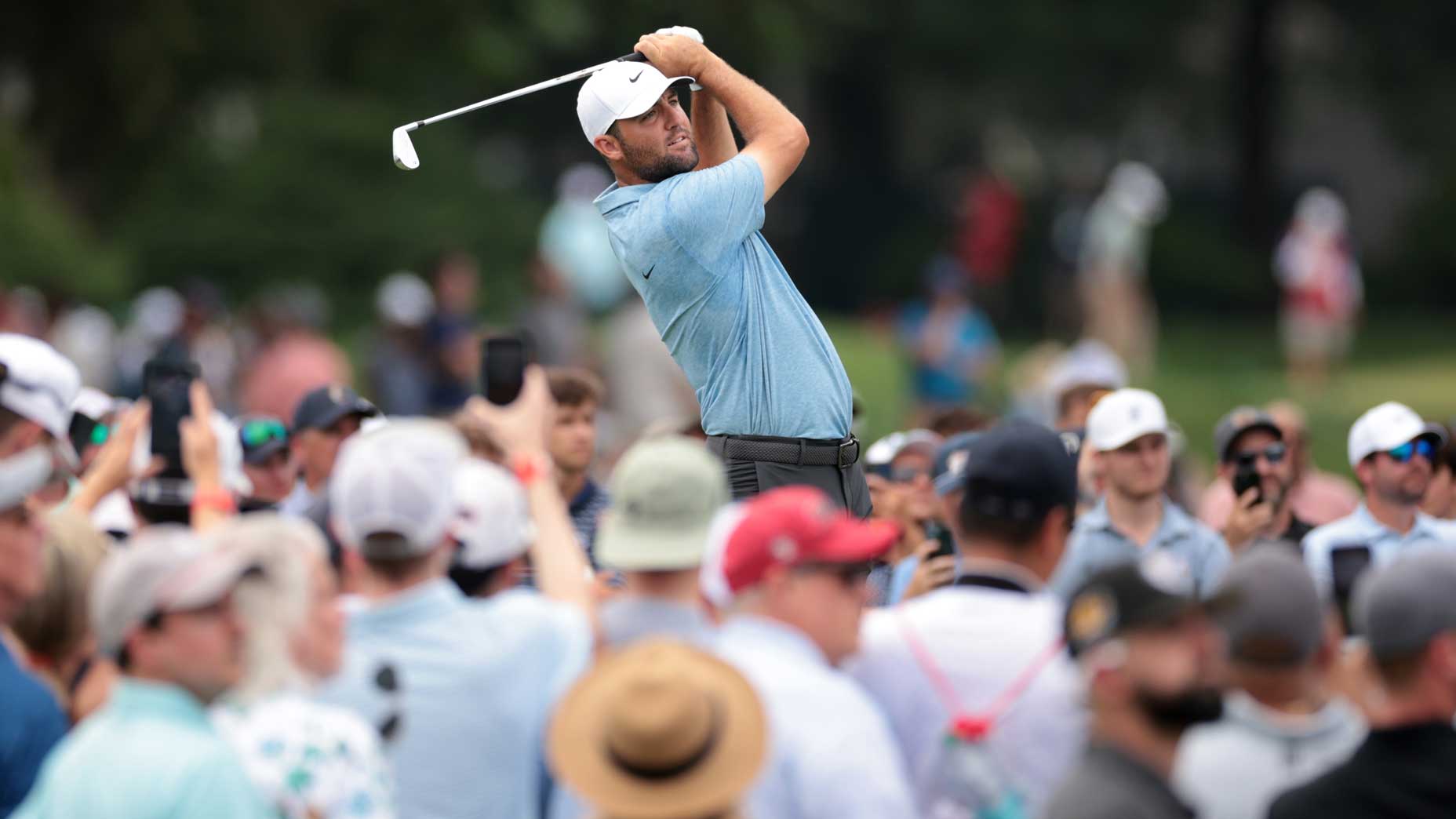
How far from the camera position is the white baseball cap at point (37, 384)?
20.0 ft

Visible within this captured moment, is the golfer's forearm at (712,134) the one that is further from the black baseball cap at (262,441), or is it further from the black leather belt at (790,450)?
the black baseball cap at (262,441)

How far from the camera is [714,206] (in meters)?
6.67

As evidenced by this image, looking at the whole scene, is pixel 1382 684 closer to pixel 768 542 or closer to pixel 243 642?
pixel 768 542

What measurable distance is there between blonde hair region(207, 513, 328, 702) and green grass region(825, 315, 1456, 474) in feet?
47.5

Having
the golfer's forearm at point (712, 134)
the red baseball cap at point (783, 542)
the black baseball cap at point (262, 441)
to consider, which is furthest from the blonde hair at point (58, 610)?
the golfer's forearm at point (712, 134)

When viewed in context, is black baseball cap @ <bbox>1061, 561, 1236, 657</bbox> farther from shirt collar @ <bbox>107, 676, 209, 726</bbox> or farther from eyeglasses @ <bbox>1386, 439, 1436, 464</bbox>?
eyeglasses @ <bbox>1386, 439, 1436, 464</bbox>

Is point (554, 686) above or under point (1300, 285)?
under

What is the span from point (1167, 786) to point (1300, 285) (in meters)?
24.0

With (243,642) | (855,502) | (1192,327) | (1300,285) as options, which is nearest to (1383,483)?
(855,502)

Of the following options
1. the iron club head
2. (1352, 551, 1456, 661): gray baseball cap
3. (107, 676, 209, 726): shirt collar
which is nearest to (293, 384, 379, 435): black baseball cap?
the iron club head

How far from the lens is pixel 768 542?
483 centimetres

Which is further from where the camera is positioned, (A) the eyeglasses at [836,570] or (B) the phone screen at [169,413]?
(B) the phone screen at [169,413]

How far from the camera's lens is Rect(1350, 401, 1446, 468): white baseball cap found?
826 cm

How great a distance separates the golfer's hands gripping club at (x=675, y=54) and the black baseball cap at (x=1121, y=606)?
106 inches
